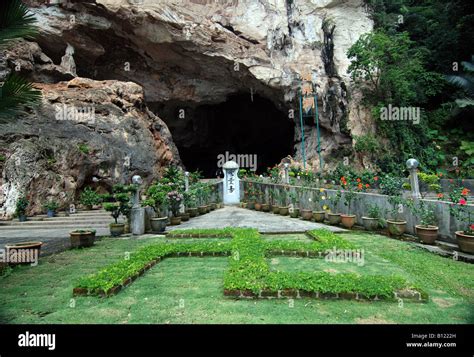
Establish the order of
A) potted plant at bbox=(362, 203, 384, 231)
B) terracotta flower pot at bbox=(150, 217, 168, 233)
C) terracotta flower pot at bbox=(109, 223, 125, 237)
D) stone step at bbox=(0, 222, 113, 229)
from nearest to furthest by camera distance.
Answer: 1. potted plant at bbox=(362, 203, 384, 231)
2. terracotta flower pot at bbox=(109, 223, 125, 237)
3. terracotta flower pot at bbox=(150, 217, 168, 233)
4. stone step at bbox=(0, 222, 113, 229)

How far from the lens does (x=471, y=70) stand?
16.3 metres

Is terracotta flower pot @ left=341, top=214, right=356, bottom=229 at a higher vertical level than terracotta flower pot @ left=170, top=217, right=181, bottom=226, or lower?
higher

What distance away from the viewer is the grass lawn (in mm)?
3277

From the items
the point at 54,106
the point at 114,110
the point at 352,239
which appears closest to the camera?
the point at 352,239

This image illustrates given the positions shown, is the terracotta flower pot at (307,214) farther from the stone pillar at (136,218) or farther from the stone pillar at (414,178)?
the stone pillar at (136,218)

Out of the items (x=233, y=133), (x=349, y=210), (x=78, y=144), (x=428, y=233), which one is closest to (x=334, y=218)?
(x=349, y=210)

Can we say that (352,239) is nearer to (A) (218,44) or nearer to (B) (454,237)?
(B) (454,237)

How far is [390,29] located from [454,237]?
18217 millimetres

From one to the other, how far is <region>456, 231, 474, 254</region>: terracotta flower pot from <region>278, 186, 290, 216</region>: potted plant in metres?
6.04

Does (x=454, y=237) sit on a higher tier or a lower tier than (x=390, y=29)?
lower

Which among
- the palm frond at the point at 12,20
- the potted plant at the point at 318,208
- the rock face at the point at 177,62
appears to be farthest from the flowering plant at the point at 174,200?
the palm frond at the point at 12,20

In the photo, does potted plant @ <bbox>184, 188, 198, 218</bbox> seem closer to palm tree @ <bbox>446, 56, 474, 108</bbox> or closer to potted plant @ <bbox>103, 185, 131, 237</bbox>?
potted plant @ <bbox>103, 185, 131, 237</bbox>

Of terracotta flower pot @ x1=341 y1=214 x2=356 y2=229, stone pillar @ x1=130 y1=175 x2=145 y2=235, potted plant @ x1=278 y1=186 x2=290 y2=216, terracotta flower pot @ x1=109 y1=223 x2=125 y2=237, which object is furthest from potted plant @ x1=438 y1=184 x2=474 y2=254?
terracotta flower pot @ x1=109 y1=223 x2=125 y2=237
